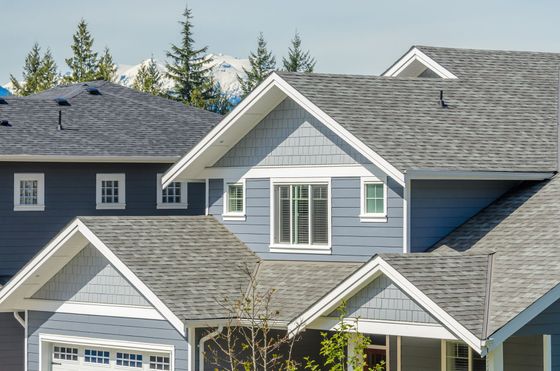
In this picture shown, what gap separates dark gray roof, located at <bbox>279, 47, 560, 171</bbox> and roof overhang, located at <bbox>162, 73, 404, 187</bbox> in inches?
5.3

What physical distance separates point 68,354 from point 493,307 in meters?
9.98

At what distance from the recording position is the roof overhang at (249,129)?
27.0m

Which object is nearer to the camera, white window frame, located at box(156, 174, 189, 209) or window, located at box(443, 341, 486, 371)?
window, located at box(443, 341, 486, 371)

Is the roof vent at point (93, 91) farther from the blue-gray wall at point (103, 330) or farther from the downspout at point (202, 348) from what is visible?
the downspout at point (202, 348)

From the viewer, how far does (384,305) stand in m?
24.3

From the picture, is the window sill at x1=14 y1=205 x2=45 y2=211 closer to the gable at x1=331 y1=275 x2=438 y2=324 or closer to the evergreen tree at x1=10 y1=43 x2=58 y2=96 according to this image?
the gable at x1=331 y1=275 x2=438 y2=324

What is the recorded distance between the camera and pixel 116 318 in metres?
27.9

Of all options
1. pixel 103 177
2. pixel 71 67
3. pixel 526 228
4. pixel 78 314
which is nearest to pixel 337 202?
pixel 526 228

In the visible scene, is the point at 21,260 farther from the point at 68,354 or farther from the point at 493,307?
the point at 493,307

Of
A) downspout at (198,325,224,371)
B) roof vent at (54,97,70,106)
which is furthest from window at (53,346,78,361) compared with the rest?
roof vent at (54,97,70,106)

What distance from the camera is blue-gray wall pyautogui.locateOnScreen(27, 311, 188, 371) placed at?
2675 cm

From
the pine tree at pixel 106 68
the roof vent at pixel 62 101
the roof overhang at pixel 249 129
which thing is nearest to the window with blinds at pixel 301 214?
the roof overhang at pixel 249 129

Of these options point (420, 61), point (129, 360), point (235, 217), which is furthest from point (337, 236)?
point (420, 61)

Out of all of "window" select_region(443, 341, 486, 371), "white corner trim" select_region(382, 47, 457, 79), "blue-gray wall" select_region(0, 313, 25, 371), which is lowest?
"blue-gray wall" select_region(0, 313, 25, 371)
